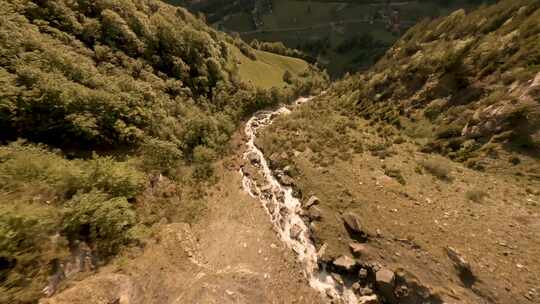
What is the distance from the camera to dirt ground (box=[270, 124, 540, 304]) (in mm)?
13398

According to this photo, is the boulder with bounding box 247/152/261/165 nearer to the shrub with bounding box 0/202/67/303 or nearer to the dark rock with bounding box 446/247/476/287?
the shrub with bounding box 0/202/67/303

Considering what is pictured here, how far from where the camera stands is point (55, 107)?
16.8m

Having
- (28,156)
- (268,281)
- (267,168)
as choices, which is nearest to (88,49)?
(28,156)

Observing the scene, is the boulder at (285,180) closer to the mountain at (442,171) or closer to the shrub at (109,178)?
the mountain at (442,171)

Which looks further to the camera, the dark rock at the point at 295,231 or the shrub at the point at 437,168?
the shrub at the point at 437,168

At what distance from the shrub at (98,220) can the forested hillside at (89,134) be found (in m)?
0.06

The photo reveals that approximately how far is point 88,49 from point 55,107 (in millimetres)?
13460

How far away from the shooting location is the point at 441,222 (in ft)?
55.8

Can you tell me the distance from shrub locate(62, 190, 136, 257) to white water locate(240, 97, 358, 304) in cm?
1304

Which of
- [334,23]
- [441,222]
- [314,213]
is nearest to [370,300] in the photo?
[314,213]

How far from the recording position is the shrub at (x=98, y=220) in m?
12.3

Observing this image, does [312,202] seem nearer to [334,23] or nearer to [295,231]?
[295,231]

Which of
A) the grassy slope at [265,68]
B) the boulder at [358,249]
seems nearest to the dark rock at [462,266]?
the boulder at [358,249]

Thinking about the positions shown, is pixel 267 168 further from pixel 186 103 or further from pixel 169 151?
pixel 186 103
